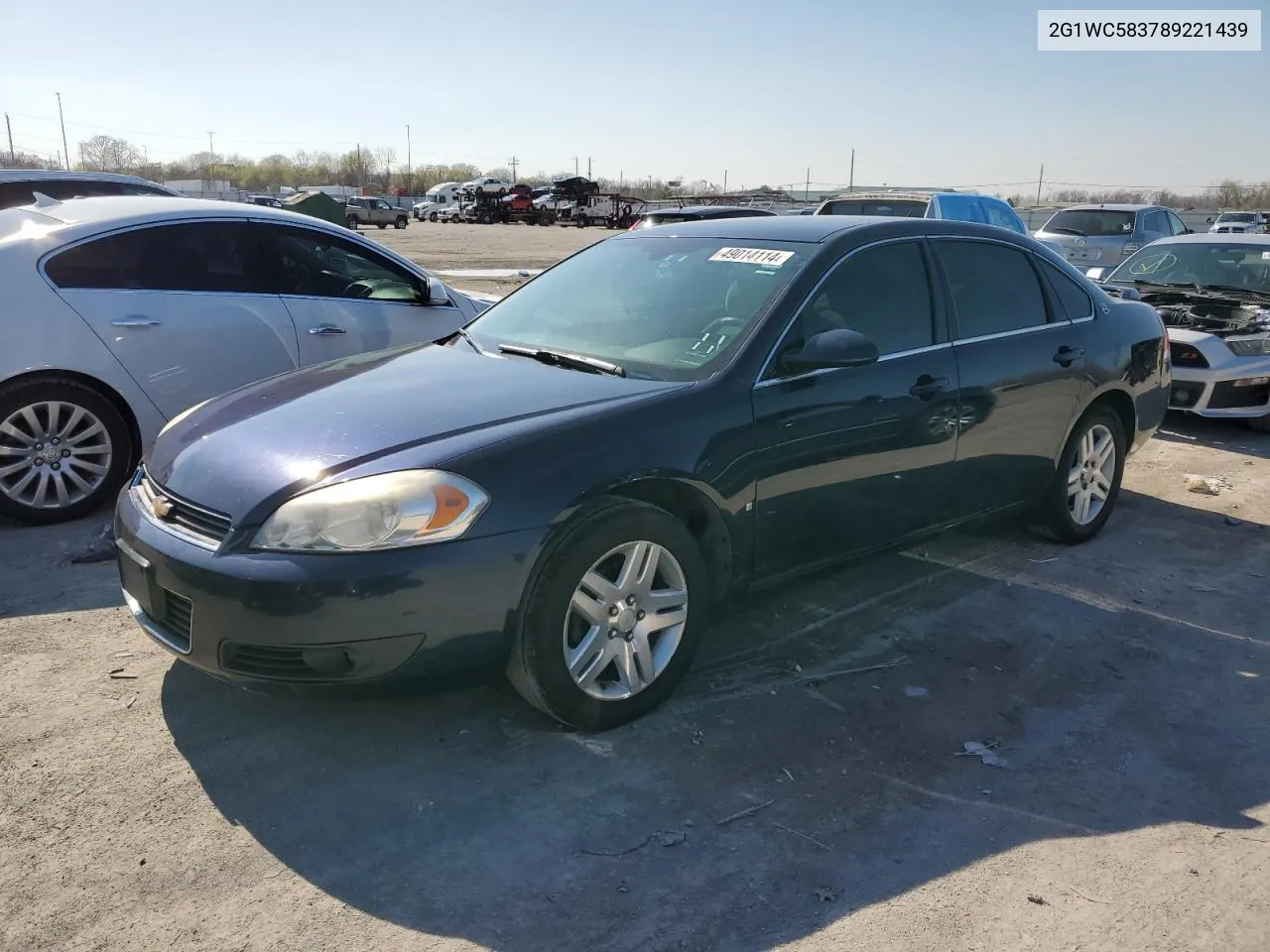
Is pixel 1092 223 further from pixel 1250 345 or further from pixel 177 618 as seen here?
pixel 177 618

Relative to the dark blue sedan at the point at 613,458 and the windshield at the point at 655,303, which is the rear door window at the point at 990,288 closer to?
the dark blue sedan at the point at 613,458

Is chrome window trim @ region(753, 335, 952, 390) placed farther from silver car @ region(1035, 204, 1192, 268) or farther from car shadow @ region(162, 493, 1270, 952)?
silver car @ region(1035, 204, 1192, 268)

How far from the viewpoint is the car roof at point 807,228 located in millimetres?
4207

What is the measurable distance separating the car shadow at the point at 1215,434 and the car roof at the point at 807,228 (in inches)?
170

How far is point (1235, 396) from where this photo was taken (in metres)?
8.02

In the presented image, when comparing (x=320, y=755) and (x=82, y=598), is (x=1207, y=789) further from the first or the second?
(x=82, y=598)

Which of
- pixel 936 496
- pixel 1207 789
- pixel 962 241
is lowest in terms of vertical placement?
pixel 1207 789

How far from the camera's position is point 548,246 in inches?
1363

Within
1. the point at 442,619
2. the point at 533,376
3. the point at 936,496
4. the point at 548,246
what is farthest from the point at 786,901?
the point at 548,246

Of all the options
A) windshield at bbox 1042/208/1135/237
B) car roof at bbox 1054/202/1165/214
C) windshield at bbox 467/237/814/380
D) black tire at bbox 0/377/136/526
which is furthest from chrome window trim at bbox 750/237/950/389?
car roof at bbox 1054/202/1165/214

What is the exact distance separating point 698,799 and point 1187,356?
684 cm

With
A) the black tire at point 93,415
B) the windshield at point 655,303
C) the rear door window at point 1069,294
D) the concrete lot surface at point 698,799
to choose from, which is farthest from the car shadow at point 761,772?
the black tire at point 93,415

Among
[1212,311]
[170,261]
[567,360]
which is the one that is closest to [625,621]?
[567,360]

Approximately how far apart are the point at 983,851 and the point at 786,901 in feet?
2.04
